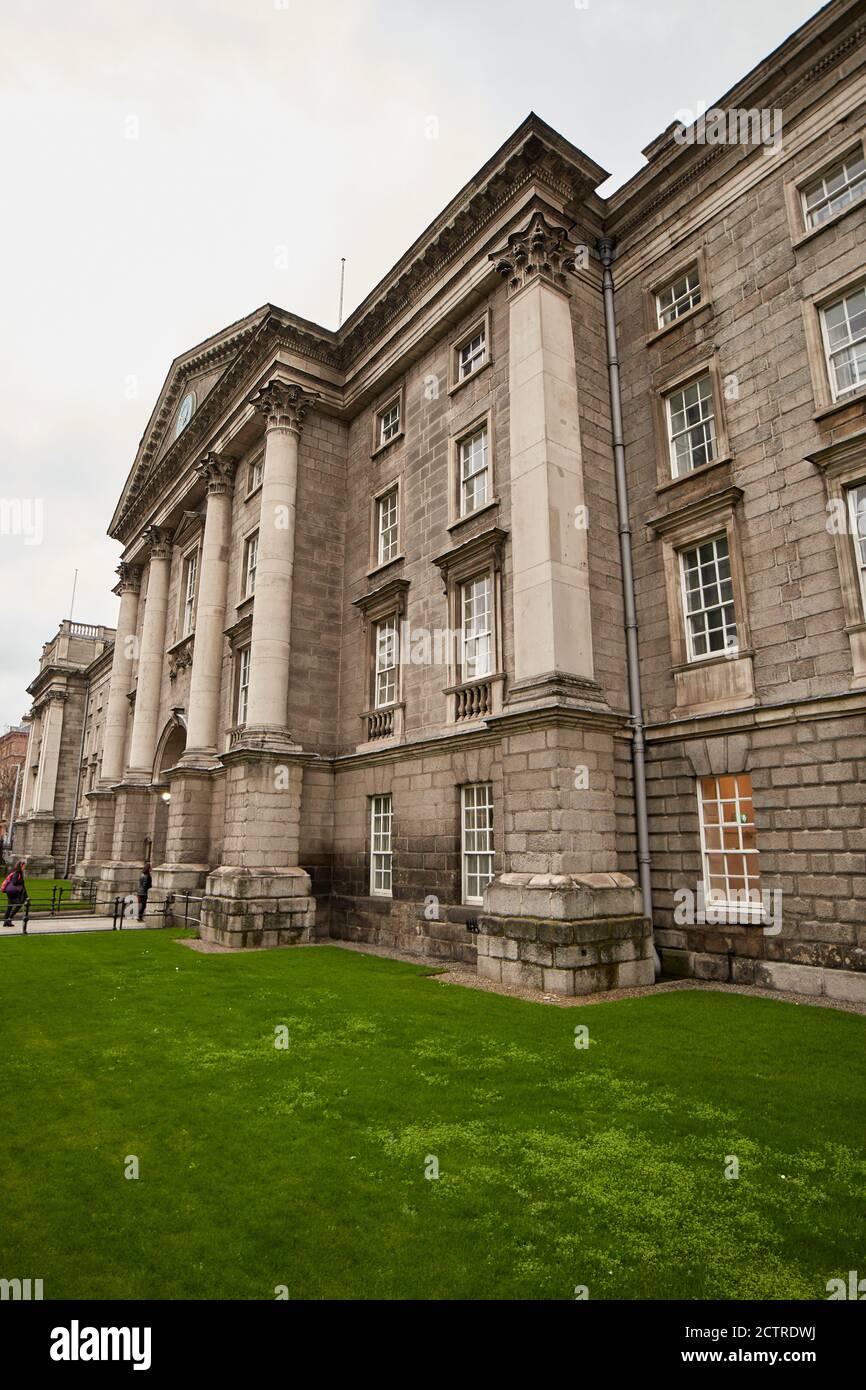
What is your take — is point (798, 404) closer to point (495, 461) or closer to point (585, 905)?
point (495, 461)

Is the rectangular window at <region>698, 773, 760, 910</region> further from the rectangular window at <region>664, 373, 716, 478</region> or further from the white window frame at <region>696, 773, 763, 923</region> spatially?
the rectangular window at <region>664, 373, 716, 478</region>

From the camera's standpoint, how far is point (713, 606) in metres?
13.7

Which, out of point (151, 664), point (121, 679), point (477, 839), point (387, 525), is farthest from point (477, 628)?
point (121, 679)

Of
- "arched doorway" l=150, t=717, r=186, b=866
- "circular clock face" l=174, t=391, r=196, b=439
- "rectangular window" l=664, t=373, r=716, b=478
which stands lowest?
"arched doorway" l=150, t=717, r=186, b=866

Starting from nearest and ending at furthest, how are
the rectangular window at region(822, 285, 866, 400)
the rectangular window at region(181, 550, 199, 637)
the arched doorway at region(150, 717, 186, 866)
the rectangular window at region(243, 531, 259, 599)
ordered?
the rectangular window at region(822, 285, 866, 400)
the rectangular window at region(243, 531, 259, 599)
the arched doorway at region(150, 717, 186, 866)
the rectangular window at region(181, 550, 199, 637)

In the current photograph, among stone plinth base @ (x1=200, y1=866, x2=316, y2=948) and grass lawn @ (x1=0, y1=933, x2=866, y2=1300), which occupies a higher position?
stone plinth base @ (x1=200, y1=866, x2=316, y2=948)

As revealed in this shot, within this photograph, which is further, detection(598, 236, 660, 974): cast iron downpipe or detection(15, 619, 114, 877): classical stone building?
detection(15, 619, 114, 877): classical stone building

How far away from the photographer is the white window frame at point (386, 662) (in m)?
18.9

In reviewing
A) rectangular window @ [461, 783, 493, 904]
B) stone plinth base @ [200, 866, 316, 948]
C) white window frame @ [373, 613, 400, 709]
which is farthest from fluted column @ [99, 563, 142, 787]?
rectangular window @ [461, 783, 493, 904]

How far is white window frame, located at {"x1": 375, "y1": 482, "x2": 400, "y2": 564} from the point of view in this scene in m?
20.0

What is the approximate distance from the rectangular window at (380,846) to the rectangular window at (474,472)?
7.46 meters

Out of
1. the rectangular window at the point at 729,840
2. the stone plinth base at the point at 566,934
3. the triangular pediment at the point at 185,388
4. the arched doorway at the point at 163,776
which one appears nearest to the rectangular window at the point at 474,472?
the rectangular window at the point at 729,840

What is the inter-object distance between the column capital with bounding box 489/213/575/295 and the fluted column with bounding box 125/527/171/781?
69.0 feet

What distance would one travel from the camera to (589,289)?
16547mm
